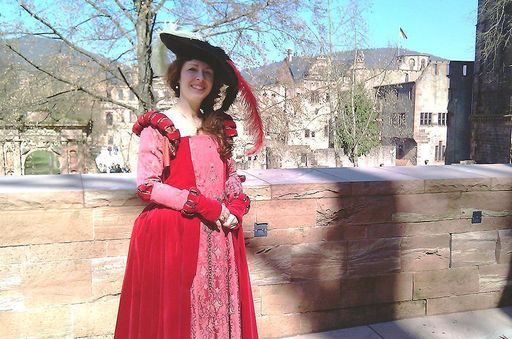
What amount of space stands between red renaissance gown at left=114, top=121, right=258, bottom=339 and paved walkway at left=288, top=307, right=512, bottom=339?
1346 mm

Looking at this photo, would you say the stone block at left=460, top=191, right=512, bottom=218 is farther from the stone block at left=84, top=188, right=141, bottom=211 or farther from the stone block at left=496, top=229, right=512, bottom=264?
the stone block at left=84, top=188, right=141, bottom=211

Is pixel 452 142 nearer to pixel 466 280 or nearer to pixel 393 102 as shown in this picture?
pixel 393 102

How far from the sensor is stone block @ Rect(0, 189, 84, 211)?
2.39 meters

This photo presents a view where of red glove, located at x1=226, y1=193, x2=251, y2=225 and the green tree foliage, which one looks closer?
red glove, located at x1=226, y1=193, x2=251, y2=225

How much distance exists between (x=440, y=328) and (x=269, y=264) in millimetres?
1306

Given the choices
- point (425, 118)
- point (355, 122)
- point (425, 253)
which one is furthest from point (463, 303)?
point (425, 118)

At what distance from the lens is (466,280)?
344 centimetres

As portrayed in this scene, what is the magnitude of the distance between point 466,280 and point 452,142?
3599 cm

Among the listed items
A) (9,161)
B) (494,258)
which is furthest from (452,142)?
(494,258)

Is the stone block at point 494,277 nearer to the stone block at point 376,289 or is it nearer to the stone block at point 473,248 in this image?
the stone block at point 473,248

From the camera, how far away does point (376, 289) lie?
10.6 feet

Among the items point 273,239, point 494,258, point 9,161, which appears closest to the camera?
point 273,239

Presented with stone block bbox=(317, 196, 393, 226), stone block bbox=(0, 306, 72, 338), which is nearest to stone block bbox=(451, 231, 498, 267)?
stone block bbox=(317, 196, 393, 226)

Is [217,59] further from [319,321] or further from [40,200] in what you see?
[319,321]
